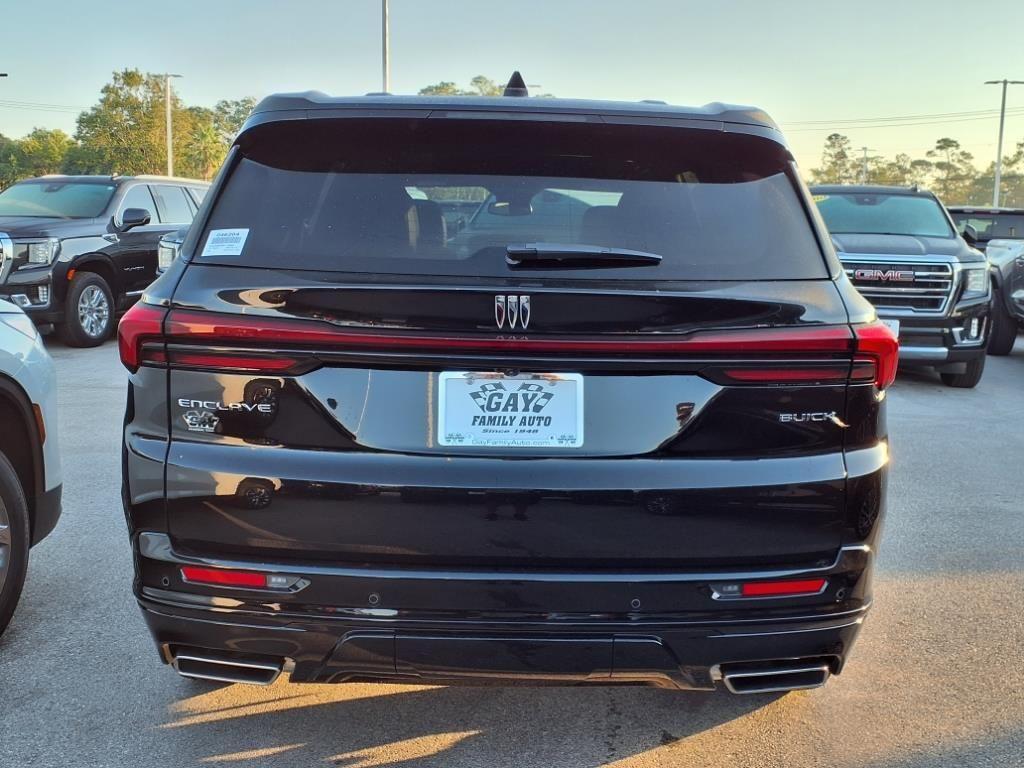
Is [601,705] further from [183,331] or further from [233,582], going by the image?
[183,331]

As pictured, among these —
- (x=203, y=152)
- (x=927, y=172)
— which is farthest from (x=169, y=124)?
(x=927, y=172)

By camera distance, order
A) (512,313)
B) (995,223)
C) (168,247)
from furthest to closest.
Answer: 1. (995,223)
2. (168,247)
3. (512,313)

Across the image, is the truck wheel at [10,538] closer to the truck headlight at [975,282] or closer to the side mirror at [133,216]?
the side mirror at [133,216]

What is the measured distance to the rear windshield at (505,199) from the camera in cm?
245

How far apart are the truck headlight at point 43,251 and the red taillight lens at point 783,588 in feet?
33.2

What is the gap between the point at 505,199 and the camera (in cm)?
260

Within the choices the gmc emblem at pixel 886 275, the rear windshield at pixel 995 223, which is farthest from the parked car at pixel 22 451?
the rear windshield at pixel 995 223

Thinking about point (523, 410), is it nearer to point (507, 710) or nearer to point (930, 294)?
point (507, 710)

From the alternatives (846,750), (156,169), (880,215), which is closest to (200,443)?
(846,750)

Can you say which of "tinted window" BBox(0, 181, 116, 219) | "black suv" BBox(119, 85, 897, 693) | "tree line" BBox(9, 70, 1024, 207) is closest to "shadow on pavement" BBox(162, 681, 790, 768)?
"black suv" BBox(119, 85, 897, 693)

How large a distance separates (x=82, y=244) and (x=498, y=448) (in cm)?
1019

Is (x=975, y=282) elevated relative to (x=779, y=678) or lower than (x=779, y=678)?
elevated

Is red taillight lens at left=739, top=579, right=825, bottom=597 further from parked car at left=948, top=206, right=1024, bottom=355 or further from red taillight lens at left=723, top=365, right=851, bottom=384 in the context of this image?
parked car at left=948, top=206, right=1024, bottom=355

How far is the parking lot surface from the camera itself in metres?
2.88
